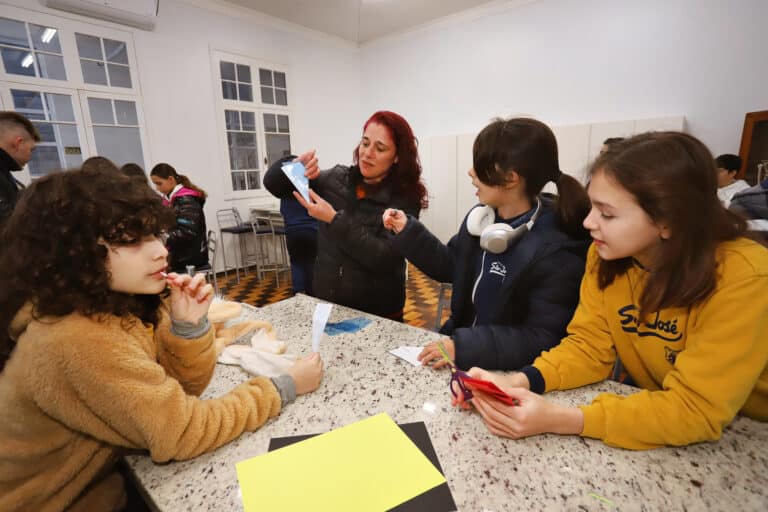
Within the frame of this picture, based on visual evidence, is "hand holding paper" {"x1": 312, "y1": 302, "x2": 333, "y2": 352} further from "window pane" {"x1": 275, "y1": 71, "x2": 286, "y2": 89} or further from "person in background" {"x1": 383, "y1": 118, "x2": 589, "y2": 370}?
"window pane" {"x1": 275, "y1": 71, "x2": 286, "y2": 89}

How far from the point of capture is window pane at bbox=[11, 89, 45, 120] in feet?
13.2

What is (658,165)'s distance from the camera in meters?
0.79

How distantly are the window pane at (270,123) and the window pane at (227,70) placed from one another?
0.73m

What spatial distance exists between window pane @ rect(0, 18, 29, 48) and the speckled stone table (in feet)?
17.4

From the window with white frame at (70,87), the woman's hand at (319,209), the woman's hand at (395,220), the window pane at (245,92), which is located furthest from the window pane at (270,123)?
the woman's hand at (395,220)

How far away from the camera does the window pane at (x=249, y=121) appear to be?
19.2ft

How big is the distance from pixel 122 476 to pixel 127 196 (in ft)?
2.08

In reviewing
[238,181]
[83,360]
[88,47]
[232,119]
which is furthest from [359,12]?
[83,360]

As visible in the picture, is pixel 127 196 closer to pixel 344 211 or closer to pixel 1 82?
pixel 344 211

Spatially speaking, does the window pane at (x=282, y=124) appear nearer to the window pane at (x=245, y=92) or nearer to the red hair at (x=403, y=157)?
the window pane at (x=245, y=92)

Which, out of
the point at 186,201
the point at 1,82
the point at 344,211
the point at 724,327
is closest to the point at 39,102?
the point at 1,82

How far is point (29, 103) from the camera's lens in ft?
13.5

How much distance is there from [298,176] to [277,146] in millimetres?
5027

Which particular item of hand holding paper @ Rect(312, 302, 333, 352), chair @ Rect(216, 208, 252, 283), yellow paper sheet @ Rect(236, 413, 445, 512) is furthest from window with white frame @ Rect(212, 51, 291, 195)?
yellow paper sheet @ Rect(236, 413, 445, 512)
